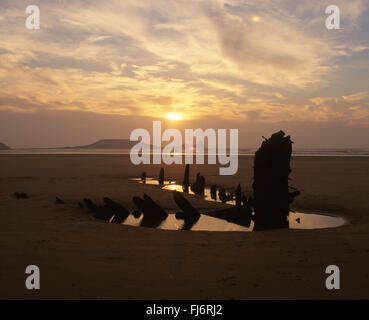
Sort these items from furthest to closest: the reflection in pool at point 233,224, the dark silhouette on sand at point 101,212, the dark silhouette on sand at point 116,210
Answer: the dark silhouette on sand at point 116,210 < the dark silhouette on sand at point 101,212 < the reflection in pool at point 233,224

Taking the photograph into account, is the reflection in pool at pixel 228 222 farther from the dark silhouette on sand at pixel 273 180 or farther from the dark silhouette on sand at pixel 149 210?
the dark silhouette on sand at pixel 273 180

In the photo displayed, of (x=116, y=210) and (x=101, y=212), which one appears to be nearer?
(x=101, y=212)

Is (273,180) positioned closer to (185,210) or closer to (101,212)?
(185,210)

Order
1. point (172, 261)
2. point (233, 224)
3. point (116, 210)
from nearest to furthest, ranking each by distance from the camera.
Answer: point (172, 261) < point (233, 224) < point (116, 210)

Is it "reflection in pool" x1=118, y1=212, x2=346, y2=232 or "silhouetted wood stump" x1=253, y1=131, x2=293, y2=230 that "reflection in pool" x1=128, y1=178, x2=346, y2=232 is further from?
"silhouetted wood stump" x1=253, y1=131, x2=293, y2=230

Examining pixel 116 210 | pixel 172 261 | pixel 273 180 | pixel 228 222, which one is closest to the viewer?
pixel 172 261

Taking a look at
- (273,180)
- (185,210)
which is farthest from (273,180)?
(185,210)

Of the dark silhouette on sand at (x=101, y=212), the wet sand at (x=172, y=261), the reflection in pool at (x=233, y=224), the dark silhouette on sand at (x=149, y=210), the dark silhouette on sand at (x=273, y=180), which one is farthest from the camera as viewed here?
the dark silhouette on sand at (x=149, y=210)

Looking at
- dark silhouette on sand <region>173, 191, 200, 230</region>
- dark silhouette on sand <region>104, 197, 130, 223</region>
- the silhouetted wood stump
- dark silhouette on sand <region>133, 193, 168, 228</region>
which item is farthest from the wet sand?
dark silhouette on sand <region>173, 191, 200, 230</region>

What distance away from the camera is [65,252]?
6.08 m

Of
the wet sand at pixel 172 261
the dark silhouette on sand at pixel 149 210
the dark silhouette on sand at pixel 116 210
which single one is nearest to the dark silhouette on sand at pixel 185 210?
the dark silhouette on sand at pixel 149 210

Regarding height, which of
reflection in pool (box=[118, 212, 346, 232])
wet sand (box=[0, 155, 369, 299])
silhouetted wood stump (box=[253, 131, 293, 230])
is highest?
silhouetted wood stump (box=[253, 131, 293, 230])

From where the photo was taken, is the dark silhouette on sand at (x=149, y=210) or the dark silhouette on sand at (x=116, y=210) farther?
the dark silhouette on sand at (x=116, y=210)
